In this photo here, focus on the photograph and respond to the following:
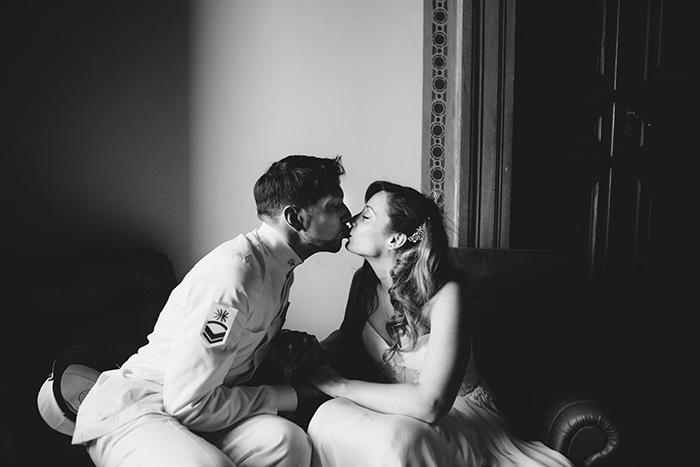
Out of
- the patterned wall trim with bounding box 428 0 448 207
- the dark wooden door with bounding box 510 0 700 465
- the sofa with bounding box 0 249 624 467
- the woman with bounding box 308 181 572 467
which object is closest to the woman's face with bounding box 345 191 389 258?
the woman with bounding box 308 181 572 467

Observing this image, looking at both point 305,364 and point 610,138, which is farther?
point 610,138

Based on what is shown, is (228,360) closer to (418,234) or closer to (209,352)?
(209,352)


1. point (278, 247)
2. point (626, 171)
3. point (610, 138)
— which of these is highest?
point (610, 138)

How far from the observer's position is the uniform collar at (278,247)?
1.54 meters

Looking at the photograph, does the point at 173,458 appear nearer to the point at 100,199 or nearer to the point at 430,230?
the point at 430,230

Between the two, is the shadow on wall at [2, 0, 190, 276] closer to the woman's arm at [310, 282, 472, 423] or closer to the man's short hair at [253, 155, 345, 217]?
the man's short hair at [253, 155, 345, 217]

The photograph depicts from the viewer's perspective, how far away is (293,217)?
5.09ft

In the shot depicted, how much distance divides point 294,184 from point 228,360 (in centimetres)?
48

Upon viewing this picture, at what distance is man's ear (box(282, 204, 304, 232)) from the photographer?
1542 millimetres

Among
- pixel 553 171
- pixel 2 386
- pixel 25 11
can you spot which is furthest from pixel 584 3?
pixel 2 386

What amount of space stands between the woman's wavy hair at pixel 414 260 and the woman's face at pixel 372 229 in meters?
0.02

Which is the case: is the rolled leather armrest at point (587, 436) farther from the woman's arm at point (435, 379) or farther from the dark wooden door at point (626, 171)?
the dark wooden door at point (626, 171)


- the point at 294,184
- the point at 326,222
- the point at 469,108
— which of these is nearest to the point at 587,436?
the point at 326,222

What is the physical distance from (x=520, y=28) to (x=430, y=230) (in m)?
1.26
